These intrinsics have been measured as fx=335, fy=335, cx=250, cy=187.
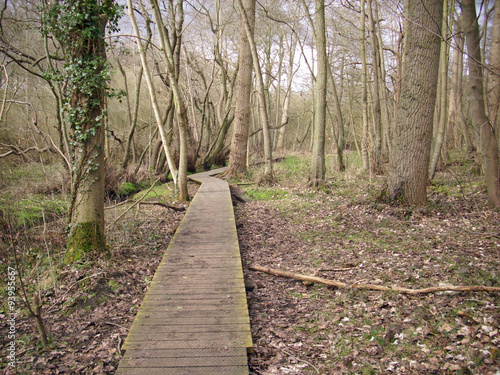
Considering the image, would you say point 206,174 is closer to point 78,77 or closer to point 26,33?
point 26,33

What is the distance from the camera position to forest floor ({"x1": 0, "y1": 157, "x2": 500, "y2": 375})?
2.87 m

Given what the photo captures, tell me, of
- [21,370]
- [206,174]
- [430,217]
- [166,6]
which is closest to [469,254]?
[430,217]

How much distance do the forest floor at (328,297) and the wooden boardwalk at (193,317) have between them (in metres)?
0.24

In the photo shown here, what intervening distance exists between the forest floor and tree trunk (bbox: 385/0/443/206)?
1.84 ft

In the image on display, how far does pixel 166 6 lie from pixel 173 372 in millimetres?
12563

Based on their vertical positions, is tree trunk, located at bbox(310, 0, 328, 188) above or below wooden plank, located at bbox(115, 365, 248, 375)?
above

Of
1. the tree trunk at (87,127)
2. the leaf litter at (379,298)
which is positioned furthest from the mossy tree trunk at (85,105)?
the leaf litter at (379,298)

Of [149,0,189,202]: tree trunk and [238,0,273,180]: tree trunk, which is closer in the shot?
[149,0,189,202]: tree trunk

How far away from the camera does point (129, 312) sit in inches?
149

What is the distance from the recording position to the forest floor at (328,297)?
2.87 metres

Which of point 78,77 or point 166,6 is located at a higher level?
point 166,6

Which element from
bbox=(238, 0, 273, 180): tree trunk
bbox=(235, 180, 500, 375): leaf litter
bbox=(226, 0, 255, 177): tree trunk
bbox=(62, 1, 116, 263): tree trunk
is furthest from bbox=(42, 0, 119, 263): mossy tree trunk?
bbox=(226, 0, 255, 177): tree trunk

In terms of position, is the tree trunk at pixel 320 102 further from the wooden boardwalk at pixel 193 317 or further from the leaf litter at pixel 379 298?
the wooden boardwalk at pixel 193 317

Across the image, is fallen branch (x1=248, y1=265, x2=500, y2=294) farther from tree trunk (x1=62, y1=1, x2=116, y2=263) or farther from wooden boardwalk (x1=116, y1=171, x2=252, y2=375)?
tree trunk (x1=62, y1=1, x2=116, y2=263)
